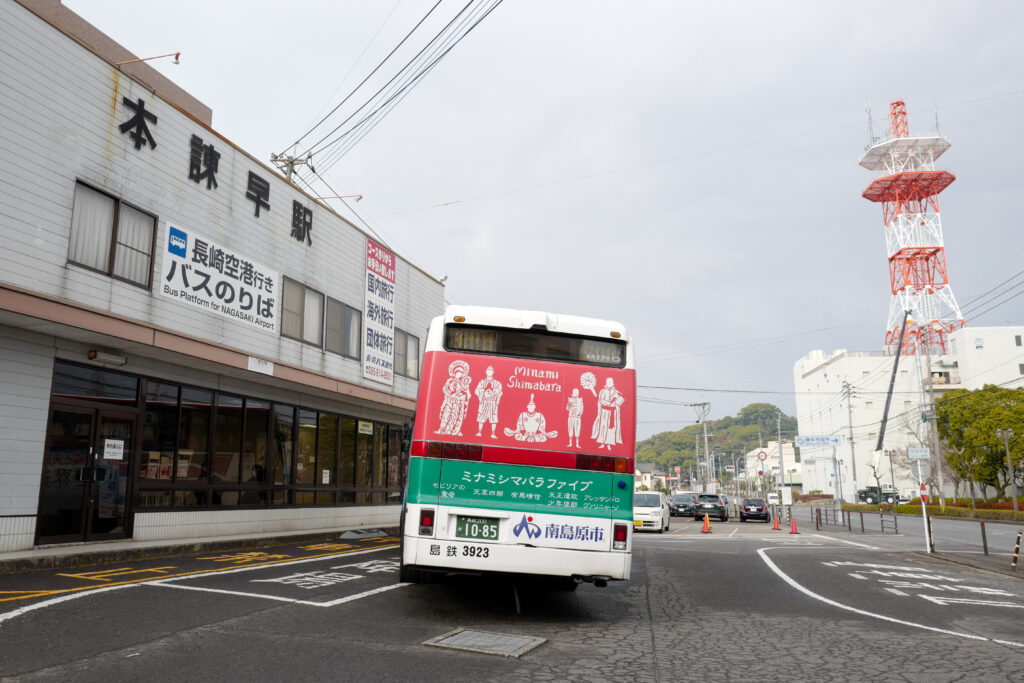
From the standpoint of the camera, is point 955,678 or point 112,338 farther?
point 112,338

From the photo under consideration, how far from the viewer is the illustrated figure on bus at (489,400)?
7.38 metres

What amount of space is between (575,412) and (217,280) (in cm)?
1057

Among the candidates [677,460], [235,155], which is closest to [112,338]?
[235,155]

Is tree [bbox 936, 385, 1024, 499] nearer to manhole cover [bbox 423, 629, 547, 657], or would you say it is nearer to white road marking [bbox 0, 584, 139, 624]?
manhole cover [bbox 423, 629, 547, 657]

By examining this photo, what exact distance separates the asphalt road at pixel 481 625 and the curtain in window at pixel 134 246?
17.5 ft

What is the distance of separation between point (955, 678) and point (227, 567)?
9766mm

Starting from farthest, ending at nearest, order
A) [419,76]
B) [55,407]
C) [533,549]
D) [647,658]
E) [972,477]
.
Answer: [972,477], [419,76], [55,407], [533,549], [647,658]

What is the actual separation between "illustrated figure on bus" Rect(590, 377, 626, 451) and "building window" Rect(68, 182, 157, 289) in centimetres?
962

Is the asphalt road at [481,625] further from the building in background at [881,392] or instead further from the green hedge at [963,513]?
the building in background at [881,392]

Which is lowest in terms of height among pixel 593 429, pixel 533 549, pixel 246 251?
pixel 533 549

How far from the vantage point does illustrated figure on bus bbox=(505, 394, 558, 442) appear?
24.2 ft

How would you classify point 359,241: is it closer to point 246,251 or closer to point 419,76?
point 246,251

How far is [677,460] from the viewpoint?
158250 mm

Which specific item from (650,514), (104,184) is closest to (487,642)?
(104,184)
